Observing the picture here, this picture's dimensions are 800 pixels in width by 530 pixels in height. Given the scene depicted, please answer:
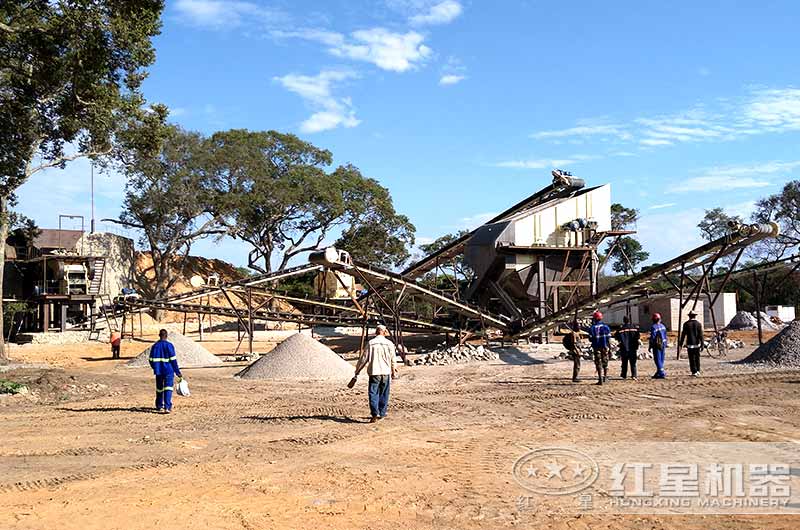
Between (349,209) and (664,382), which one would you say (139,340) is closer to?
(349,209)

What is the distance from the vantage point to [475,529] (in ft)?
18.6

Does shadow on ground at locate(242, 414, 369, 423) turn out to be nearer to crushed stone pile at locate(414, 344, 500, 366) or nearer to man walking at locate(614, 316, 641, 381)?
man walking at locate(614, 316, 641, 381)

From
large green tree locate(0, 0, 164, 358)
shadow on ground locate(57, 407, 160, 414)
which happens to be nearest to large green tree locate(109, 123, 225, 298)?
large green tree locate(0, 0, 164, 358)

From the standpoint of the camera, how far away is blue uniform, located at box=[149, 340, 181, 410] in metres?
12.0

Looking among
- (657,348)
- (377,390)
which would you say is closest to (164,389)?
(377,390)

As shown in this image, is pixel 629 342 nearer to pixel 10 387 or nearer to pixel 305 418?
pixel 305 418

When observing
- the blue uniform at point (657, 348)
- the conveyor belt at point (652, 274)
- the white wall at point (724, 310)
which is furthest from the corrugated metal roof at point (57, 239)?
the white wall at point (724, 310)

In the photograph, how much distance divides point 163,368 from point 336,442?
435cm

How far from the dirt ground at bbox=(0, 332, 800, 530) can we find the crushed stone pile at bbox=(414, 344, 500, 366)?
3721 mm

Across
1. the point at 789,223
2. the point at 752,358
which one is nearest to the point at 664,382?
the point at 752,358

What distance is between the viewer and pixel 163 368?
39.7 ft

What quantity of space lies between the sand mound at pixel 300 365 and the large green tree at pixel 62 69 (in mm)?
8471

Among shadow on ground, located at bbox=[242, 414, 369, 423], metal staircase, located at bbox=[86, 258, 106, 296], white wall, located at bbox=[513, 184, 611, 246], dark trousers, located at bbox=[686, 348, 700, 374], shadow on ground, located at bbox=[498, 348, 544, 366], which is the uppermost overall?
white wall, located at bbox=[513, 184, 611, 246]

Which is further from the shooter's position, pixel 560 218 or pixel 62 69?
pixel 560 218
